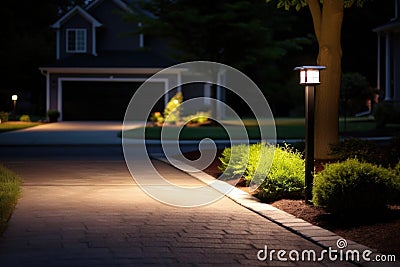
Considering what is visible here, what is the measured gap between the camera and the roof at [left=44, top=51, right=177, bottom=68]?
42344mm

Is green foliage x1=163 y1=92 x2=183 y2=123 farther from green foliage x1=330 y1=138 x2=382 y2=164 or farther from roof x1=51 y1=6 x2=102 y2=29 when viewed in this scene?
green foliage x1=330 y1=138 x2=382 y2=164

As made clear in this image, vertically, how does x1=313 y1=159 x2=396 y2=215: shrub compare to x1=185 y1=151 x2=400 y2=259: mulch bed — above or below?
above

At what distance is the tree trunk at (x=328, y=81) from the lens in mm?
16328

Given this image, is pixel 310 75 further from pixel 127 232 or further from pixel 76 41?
pixel 76 41

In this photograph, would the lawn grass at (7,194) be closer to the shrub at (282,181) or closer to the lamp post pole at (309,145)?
the shrub at (282,181)

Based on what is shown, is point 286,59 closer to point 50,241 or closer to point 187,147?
point 187,147

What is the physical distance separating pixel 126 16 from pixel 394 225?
31.2 meters

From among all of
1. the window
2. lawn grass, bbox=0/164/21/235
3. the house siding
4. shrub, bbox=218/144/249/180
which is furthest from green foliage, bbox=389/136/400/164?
the window

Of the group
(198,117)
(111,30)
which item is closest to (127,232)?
(198,117)

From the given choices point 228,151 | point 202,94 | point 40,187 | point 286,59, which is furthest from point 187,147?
point 286,59

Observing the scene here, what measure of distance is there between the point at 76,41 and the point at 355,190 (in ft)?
121

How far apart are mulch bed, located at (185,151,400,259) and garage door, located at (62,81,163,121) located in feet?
109

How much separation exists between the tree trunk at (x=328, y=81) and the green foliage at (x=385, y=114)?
16.6m

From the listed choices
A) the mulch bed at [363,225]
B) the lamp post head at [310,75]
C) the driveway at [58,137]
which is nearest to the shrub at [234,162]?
the mulch bed at [363,225]
